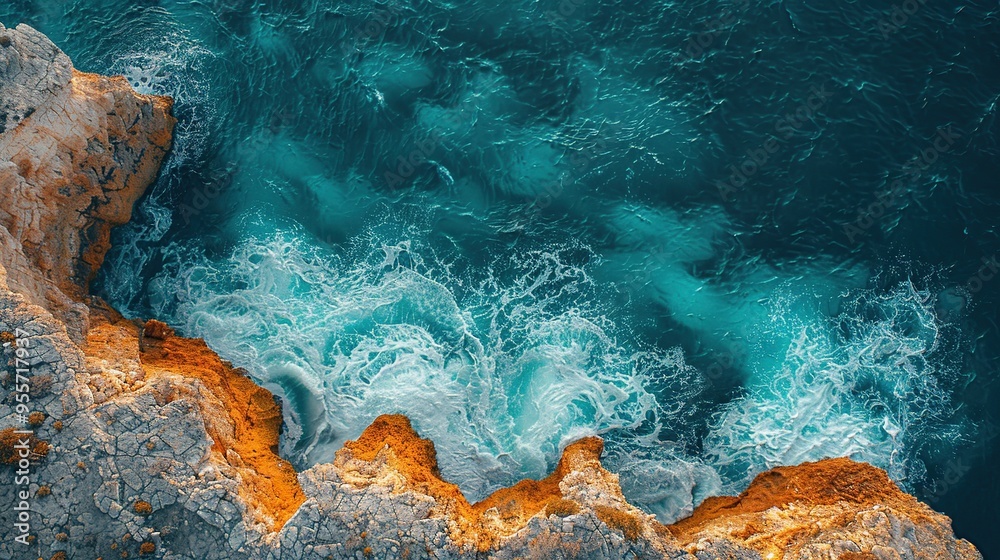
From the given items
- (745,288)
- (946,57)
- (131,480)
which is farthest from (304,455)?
(946,57)

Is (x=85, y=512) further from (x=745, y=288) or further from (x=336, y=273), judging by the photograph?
(x=745, y=288)

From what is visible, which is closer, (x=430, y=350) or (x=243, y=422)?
(x=243, y=422)

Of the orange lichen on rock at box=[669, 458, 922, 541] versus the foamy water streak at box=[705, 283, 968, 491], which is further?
the foamy water streak at box=[705, 283, 968, 491]

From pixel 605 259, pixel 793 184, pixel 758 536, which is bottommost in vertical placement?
pixel 758 536

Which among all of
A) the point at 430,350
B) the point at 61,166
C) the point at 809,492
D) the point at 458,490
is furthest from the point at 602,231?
the point at 61,166

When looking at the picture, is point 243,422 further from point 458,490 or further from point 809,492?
point 809,492

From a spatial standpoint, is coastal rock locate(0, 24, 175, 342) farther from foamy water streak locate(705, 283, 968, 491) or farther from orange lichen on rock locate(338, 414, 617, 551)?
foamy water streak locate(705, 283, 968, 491)

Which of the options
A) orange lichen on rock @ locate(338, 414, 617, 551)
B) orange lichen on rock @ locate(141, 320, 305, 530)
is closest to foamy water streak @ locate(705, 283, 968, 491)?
orange lichen on rock @ locate(338, 414, 617, 551)
